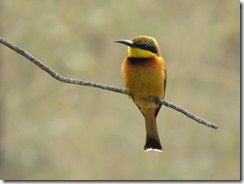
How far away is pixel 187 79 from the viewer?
3.03 m

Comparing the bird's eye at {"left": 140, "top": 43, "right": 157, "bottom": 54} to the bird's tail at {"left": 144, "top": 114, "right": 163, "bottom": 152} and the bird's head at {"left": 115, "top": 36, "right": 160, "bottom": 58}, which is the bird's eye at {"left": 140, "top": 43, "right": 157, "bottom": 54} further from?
the bird's tail at {"left": 144, "top": 114, "right": 163, "bottom": 152}

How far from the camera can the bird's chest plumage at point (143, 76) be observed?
1177 millimetres

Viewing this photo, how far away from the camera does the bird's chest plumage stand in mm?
1177

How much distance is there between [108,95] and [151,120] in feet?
5.89

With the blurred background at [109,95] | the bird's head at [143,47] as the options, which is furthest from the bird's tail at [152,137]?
the blurred background at [109,95]

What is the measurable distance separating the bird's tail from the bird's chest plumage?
8 cm

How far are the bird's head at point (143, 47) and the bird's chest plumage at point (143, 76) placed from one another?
0.06 ft

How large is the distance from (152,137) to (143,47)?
24cm

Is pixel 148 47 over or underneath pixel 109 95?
underneath

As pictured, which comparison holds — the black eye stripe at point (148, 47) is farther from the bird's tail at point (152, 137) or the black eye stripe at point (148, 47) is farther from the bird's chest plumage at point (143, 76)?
the bird's tail at point (152, 137)

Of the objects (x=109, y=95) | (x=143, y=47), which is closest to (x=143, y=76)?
(x=143, y=47)

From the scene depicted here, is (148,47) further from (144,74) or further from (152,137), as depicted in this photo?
(152,137)

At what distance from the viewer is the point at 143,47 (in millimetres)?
1085

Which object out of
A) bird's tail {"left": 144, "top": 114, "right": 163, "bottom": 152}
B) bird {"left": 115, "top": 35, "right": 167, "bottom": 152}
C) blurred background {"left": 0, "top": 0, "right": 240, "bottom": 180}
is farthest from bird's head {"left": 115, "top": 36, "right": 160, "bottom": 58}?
blurred background {"left": 0, "top": 0, "right": 240, "bottom": 180}
